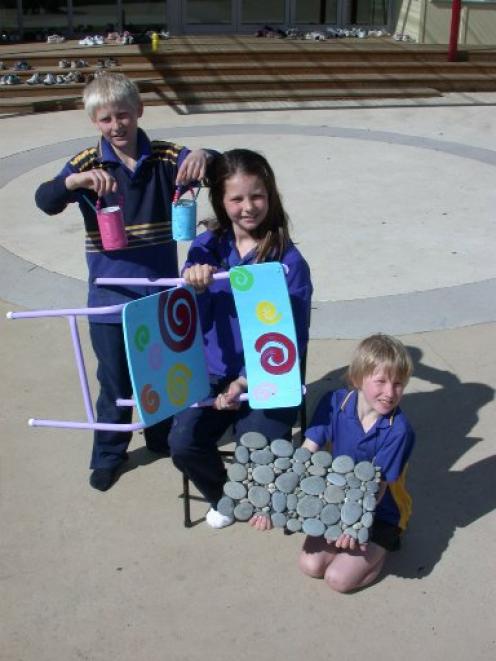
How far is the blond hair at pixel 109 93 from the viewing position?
312 cm

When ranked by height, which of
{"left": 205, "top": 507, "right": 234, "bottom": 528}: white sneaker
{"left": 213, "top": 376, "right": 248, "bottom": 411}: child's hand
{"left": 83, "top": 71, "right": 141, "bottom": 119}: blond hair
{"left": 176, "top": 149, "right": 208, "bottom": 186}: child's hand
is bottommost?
{"left": 205, "top": 507, "right": 234, "bottom": 528}: white sneaker

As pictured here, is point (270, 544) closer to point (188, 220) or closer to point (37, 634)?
point (37, 634)

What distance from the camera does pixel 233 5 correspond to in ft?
52.7

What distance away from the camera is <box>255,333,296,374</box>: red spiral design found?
3.04m

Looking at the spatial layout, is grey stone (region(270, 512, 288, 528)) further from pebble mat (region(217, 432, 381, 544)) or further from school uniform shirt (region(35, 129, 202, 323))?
school uniform shirt (region(35, 129, 202, 323))

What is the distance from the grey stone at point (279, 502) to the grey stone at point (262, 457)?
0.14m

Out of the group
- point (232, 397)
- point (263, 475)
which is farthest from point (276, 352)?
point (263, 475)

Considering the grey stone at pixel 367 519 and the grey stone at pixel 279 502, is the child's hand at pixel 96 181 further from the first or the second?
the grey stone at pixel 367 519

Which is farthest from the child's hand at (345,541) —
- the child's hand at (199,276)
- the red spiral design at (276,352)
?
the child's hand at (199,276)

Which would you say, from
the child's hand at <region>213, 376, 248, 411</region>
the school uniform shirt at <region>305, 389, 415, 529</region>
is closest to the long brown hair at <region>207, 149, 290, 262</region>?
the child's hand at <region>213, 376, 248, 411</region>

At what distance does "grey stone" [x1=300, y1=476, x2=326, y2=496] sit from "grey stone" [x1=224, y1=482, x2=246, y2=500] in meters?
0.20

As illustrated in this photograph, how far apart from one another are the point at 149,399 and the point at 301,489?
625mm

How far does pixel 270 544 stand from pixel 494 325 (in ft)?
7.89

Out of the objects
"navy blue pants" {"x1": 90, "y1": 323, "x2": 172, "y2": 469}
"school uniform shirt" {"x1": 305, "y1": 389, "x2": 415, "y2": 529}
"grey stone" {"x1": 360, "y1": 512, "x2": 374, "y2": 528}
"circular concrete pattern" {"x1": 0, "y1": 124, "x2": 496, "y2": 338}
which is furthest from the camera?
"circular concrete pattern" {"x1": 0, "y1": 124, "x2": 496, "y2": 338}
